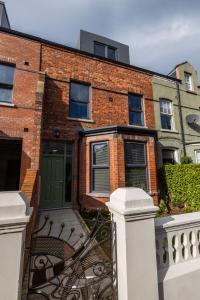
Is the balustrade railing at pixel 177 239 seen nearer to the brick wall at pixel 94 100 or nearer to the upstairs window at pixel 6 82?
the brick wall at pixel 94 100

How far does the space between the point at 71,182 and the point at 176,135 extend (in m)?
7.49

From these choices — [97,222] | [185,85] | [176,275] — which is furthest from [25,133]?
[185,85]

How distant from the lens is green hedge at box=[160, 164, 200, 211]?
828 cm

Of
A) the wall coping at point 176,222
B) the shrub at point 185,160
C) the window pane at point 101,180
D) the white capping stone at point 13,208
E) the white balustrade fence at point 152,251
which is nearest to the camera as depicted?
the white capping stone at point 13,208

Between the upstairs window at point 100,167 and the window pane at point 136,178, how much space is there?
94 cm

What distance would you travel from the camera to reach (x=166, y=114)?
38.7 ft

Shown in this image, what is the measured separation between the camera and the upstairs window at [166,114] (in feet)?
38.2

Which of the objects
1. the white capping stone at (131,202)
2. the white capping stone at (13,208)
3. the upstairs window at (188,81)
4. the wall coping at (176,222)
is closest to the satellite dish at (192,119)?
the upstairs window at (188,81)

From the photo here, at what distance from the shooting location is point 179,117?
12164 mm

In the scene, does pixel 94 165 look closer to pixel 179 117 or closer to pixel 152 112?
pixel 152 112

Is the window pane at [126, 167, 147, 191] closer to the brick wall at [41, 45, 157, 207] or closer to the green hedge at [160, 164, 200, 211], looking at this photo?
the brick wall at [41, 45, 157, 207]

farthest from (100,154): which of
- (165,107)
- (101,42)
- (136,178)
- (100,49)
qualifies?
(101,42)

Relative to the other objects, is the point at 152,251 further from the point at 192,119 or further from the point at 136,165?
the point at 192,119

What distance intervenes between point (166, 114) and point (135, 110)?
2.45m
